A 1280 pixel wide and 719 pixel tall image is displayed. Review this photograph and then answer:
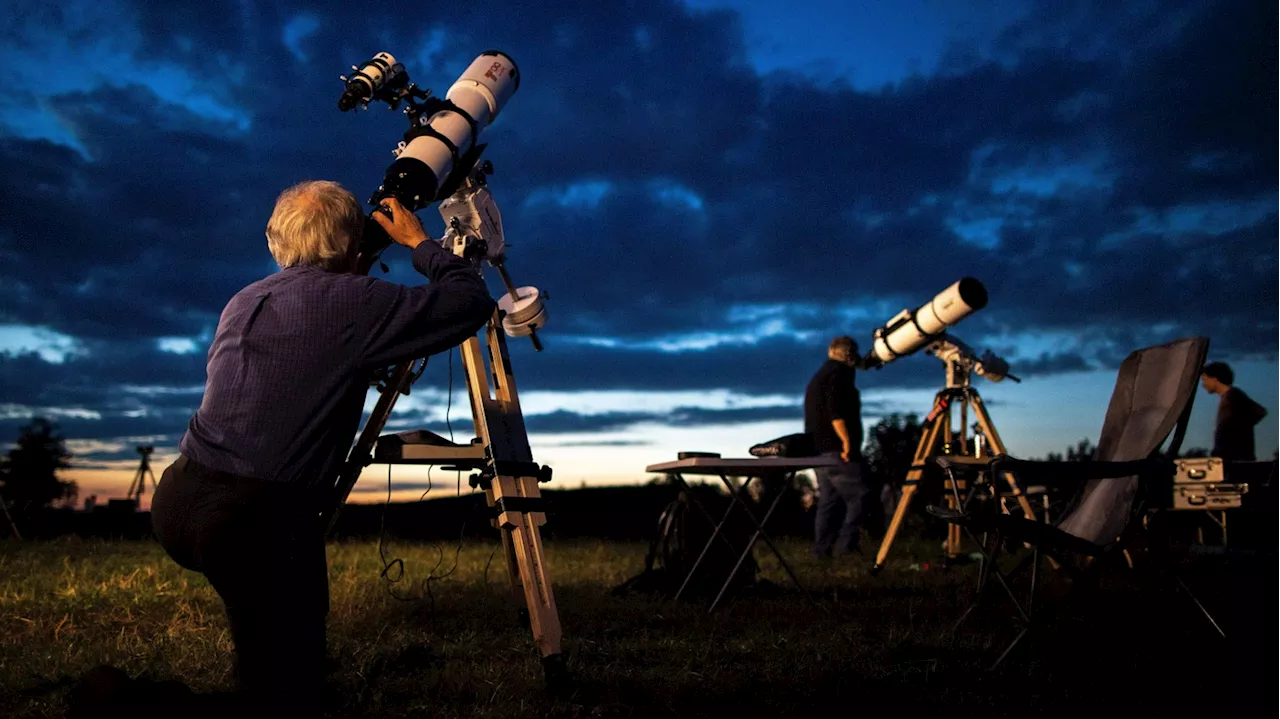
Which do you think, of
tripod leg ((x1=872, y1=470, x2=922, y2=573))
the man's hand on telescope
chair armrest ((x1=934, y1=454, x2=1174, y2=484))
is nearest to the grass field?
tripod leg ((x1=872, y1=470, x2=922, y2=573))

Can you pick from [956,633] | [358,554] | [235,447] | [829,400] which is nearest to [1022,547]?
[829,400]

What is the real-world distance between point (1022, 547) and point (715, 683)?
24.0ft

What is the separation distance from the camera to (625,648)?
407cm

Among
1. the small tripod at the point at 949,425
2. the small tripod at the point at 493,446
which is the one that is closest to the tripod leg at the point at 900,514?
the small tripod at the point at 949,425

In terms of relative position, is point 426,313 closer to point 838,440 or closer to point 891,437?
point 838,440

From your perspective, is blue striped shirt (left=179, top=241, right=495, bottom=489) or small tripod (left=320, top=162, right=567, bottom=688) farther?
small tripod (left=320, top=162, right=567, bottom=688)

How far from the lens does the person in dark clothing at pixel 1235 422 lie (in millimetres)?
8797

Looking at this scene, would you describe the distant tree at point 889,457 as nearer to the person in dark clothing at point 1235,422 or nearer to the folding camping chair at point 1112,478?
the person in dark clothing at point 1235,422

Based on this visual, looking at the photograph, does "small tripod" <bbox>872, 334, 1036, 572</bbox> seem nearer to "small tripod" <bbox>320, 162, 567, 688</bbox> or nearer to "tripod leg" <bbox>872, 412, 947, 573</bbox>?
"tripod leg" <bbox>872, 412, 947, 573</bbox>

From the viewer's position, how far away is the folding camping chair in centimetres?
403

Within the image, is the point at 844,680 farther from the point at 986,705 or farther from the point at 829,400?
the point at 829,400

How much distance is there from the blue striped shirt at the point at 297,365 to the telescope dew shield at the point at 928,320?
606cm

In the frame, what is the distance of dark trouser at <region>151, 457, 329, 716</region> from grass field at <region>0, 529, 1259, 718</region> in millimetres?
1025

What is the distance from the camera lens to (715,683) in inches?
136
